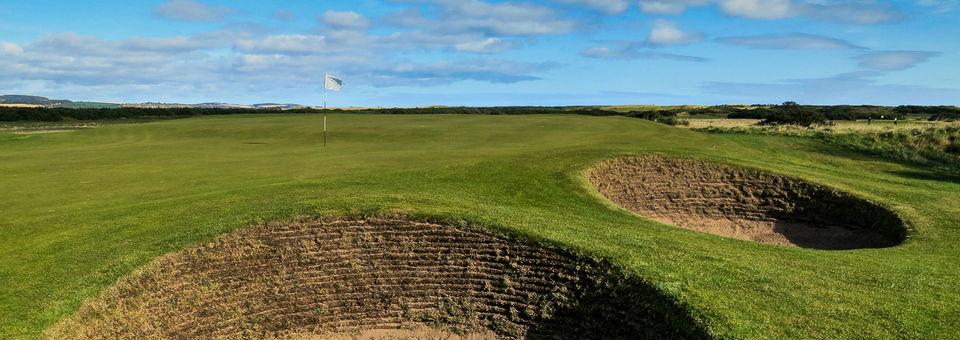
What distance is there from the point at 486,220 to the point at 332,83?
20211mm

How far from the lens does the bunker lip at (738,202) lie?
19.8 meters

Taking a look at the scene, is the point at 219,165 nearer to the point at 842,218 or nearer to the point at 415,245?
the point at 415,245

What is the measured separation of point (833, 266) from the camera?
→ 11.4 metres

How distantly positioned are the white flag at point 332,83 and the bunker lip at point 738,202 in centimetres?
1511

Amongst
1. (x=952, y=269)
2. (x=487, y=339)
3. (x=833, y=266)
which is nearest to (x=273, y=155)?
(x=487, y=339)

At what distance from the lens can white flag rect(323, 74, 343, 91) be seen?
100 feet

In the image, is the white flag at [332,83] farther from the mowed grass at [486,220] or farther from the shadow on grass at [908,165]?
the shadow on grass at [908,165]

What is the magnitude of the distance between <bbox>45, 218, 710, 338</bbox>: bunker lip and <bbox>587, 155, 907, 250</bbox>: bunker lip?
1020 centimetres

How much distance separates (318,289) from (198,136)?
37.7m

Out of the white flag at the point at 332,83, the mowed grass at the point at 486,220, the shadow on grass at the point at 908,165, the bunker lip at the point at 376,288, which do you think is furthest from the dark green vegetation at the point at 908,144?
the white flag at the point at 332,83

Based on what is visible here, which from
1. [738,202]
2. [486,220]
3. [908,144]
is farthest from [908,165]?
[486,220]

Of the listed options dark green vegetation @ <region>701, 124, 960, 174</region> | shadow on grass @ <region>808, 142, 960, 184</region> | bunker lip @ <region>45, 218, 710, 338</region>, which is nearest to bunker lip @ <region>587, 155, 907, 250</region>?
shadow on grass @ <region>808, 142, 960, 184</region>

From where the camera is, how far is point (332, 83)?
1217 inches

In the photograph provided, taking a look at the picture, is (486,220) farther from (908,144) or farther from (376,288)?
(908,144)
